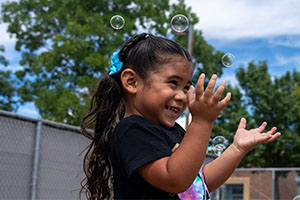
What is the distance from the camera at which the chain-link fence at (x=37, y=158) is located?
479 cm

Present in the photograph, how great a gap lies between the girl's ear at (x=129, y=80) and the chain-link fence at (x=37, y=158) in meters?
2.79

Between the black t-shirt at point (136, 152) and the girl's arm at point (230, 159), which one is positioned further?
the girl's arm at point (230, 159)

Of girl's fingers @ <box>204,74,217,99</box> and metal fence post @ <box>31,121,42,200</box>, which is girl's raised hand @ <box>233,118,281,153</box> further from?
metal fence post @ <box>31,121,42,200</box>

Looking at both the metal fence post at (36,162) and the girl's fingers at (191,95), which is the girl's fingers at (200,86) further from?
the metal fence post at (36,162)

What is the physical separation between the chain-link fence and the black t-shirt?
286cm

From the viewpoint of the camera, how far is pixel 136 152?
5.48 ft

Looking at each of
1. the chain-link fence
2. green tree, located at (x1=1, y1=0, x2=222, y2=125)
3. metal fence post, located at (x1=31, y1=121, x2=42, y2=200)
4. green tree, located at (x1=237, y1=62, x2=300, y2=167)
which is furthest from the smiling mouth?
green tree, located at (x1=237, y1=62, x2=300, y2=167)

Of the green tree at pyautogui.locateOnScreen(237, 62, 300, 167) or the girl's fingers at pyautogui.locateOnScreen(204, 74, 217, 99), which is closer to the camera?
the girl's fingers at pyautogui.locateOnScreen(204, 74, 217, 99)

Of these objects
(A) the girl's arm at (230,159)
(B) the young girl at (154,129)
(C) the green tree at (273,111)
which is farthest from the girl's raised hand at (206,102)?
(C) the green tree at (273,111)

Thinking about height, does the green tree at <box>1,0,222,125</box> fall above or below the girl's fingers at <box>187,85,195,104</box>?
above

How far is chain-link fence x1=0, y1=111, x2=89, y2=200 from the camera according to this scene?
4.79 meters

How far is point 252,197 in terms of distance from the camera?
502 inches

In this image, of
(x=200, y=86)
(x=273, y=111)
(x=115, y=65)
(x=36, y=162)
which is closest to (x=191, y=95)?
(x=200, y=86)

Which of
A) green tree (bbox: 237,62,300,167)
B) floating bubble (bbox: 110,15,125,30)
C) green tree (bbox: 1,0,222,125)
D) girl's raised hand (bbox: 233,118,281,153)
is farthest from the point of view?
green tree (bbox: 237,62,300,167)
